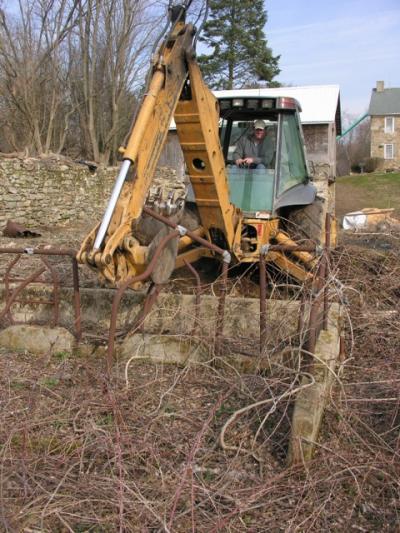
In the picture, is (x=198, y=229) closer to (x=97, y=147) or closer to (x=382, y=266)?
(x=382, y=266)

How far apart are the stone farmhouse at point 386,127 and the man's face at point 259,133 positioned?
4816 cm

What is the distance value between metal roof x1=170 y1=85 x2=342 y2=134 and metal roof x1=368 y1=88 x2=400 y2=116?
95.5 ft

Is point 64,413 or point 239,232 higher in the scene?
point 239,232

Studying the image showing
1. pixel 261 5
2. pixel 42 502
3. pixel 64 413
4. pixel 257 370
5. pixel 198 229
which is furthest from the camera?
pixel 261 5

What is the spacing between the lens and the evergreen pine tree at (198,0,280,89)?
3538cm

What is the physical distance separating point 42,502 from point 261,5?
37519mm

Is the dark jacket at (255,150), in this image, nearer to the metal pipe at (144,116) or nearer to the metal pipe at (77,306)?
the metal pipe at (144,116)

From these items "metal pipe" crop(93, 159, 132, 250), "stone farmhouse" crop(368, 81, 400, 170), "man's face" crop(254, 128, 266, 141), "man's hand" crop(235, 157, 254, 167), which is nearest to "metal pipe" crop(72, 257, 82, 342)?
"metal pipe" crop(93, 159, 132, 250)

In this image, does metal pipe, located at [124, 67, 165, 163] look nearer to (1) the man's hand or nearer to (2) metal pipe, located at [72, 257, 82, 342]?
(2) metal pipe, located at [72, 257, 82, 342]

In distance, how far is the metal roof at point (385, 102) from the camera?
53.7 m

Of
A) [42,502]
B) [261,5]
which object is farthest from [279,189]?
[261,5]

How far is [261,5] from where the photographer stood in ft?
118

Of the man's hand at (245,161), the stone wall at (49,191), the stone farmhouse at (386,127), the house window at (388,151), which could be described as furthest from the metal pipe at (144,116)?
the house window at (388,151)

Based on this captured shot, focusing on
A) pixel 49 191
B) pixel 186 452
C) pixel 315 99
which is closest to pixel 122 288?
pixel 186 452
